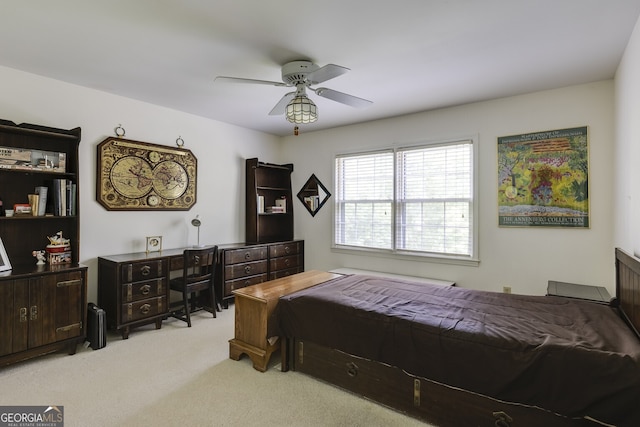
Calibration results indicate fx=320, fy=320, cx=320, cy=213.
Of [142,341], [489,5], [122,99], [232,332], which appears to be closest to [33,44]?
[122,99]

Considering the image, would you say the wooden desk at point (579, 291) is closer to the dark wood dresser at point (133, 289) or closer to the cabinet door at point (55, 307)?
the dark wood dresser at point (133, 289)

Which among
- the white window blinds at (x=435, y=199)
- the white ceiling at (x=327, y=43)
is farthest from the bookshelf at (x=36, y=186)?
the white window blinds at (x=435, y=199)

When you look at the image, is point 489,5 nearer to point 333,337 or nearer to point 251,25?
point 251,25

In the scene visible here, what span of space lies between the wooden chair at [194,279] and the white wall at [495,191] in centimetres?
196

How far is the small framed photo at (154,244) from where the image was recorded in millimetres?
3791

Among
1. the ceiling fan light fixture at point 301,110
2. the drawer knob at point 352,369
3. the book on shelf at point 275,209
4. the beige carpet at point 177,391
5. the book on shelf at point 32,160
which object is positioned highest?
the ceiling fan light fixture at point 301,110

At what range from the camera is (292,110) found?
8.53 feet

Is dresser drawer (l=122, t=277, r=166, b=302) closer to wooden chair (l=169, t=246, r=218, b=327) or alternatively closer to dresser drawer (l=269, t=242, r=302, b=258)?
wooden chair (l=169, t=246, r=218, b=327)

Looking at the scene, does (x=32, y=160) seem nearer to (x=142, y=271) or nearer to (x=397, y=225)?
(x=142, y=271)

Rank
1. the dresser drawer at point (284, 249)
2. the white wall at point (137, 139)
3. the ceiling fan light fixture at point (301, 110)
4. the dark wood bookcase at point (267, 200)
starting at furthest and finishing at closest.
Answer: the dark wood bookcase at point (267, 200) < the dresser drawer at point (284, 249) < the white wall at point (137, 139) < the ceiling fan light fixture at point (301, 110)

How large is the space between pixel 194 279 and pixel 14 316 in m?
1.49

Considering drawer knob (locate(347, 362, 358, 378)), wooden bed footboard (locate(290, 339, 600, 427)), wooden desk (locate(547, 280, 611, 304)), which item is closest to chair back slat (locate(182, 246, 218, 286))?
wooden bed footboard (locate(290, 339, 600, 427))

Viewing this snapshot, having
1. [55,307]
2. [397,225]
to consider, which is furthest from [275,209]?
[55,307]

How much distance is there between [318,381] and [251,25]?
260 centimetres
